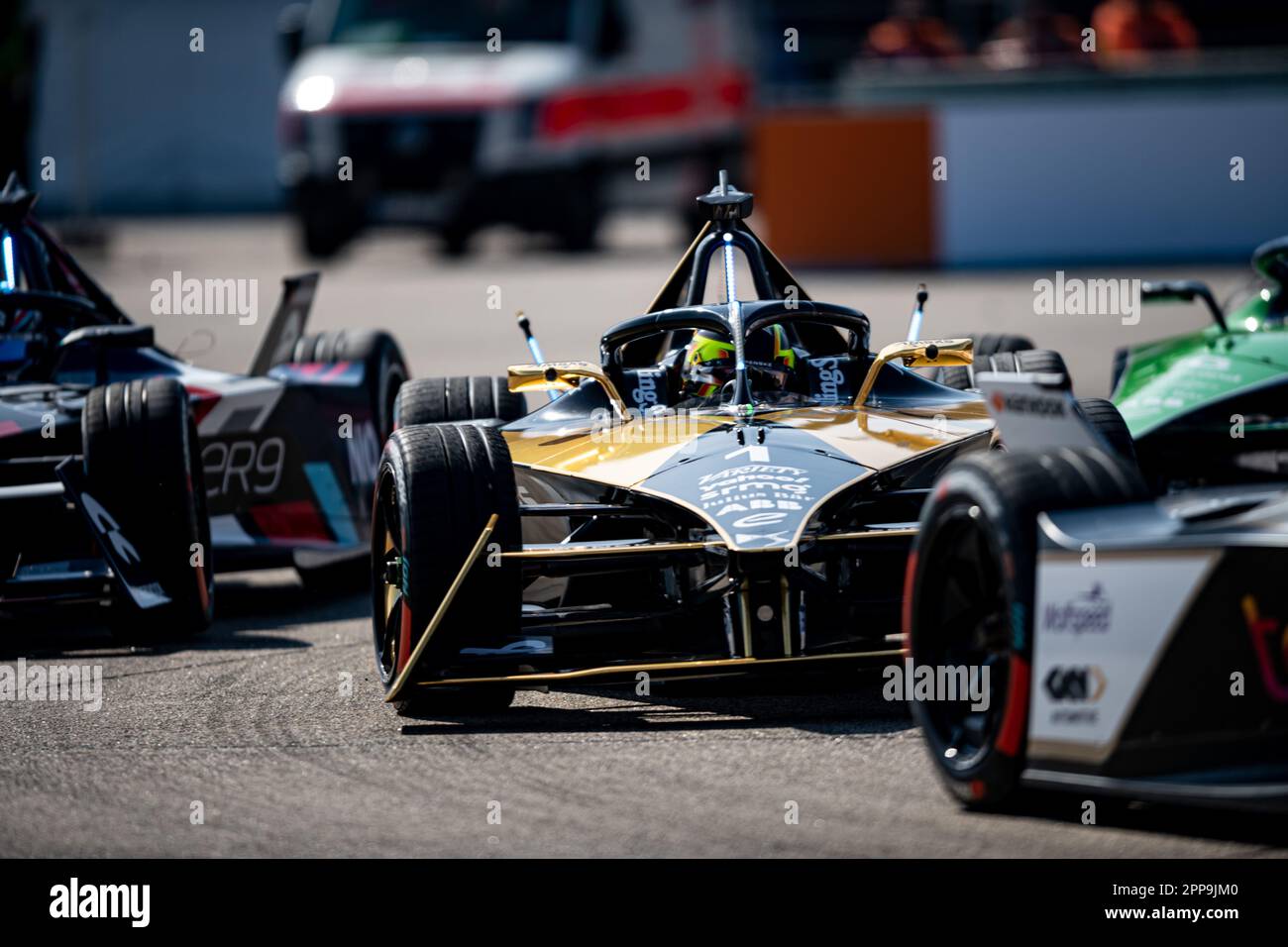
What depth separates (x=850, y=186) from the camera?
24094mm

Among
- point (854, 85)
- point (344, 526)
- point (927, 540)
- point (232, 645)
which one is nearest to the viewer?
point (927, 540)

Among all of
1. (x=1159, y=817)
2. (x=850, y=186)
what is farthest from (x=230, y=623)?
(x=850, y=186)

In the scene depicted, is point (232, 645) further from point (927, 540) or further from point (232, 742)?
point (927, 540)

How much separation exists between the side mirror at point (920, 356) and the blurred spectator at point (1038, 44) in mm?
17140

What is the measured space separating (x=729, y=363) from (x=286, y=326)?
3205 mm

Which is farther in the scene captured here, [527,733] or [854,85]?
[854,85]

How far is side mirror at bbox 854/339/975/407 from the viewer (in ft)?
25.2

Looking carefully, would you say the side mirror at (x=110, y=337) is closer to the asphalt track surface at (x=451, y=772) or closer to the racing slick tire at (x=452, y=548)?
the asphalt track surface at (x=451, y=772)

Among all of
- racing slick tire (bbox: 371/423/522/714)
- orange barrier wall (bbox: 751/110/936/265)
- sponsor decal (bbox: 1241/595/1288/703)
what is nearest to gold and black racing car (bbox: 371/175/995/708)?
racing slick tire (bbox: 371/423/522/714)

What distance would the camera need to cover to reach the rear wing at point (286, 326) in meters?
10.4

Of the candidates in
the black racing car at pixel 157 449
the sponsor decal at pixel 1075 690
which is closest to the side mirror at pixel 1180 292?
the black racing car at pixel 157 449

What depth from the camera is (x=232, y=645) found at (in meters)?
8.27
